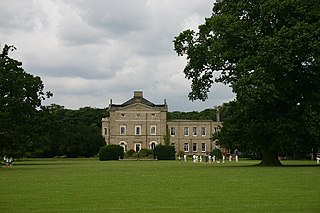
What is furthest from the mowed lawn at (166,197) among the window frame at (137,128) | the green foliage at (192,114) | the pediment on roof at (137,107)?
the green foliage at (192,114)

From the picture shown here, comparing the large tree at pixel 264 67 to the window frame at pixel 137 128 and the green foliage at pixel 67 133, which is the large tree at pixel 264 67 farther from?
the window frame at pixel 137 128

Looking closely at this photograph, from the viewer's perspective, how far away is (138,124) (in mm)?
115312

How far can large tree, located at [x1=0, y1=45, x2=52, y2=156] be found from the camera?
47344 mm

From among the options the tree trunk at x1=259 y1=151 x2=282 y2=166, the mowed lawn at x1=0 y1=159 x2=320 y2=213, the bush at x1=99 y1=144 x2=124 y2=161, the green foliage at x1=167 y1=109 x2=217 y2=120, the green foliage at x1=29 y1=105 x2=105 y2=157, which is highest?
the green foliage at x1=167 y1=109 x2=217 y2=120

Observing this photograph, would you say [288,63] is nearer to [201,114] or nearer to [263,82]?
[263,82]

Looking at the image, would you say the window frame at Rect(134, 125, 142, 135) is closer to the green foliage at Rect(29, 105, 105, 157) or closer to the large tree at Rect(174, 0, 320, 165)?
the green foliage at Rect(29, 105, 105, 157)

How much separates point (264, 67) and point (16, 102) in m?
21.3

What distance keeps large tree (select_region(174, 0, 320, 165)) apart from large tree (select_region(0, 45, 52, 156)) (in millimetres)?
13761

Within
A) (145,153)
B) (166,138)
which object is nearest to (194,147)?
(166,138)

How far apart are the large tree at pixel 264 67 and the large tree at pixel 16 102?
13761 mm

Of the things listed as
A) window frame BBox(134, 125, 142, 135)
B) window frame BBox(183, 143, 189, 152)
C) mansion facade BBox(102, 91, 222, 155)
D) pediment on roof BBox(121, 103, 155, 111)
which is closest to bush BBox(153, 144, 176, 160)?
mansion facade BBox(102, 91, 222, 155)

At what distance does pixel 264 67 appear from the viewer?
39.6m

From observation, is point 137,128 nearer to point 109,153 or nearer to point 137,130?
point 137,130

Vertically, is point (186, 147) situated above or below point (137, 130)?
below
